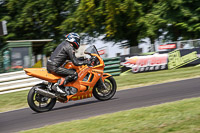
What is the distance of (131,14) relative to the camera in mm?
19703

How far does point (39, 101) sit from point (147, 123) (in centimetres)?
341

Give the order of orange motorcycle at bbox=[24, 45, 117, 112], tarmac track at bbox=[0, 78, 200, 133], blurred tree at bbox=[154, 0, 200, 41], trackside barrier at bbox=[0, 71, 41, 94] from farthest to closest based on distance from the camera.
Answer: blurred tree at bbox=[154, 0, 200, 41] < trackside barrier at bbox=[0, 71, 41, 94] < orange motorcycle at bbox=[24, 45, 117, 112] < tarmac track at bbox=[0, 78, 200, 133]

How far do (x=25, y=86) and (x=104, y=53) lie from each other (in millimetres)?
5315

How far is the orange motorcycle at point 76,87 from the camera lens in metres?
7.26

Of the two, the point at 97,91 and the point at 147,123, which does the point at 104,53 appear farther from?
the point at 147,123

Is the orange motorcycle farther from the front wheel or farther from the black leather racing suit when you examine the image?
the black leather racing suit

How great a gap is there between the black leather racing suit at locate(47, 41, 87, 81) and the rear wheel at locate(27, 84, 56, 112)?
1.60ft

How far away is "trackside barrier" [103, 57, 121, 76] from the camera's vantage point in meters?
15.8

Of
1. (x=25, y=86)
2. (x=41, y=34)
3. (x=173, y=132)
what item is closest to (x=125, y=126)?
(x=173, y=132)

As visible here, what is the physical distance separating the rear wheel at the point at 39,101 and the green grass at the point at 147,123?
1.97 meters

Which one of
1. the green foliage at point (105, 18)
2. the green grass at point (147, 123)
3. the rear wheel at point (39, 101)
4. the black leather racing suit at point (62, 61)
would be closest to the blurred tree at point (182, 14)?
the green foliage at point (105, 18)

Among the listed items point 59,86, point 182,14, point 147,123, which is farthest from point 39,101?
point 182,14

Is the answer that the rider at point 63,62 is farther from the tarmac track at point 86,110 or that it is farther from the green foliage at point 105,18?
the green foliage at point 105,18

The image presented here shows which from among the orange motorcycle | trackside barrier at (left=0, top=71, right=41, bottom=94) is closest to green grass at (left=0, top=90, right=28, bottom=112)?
the orange motorcycle
